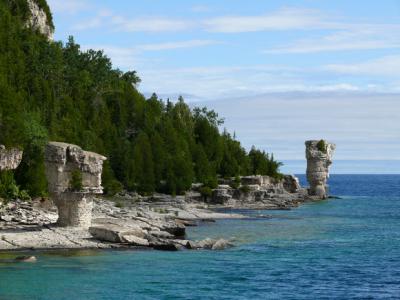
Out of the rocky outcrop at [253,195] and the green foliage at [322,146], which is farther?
the green foliage at [322,146]

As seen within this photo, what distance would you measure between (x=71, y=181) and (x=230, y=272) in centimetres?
1523

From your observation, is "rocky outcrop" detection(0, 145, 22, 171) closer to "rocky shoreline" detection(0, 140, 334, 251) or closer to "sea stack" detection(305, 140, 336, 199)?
"rocky shoreline" detection(0, 140, 334, 251)

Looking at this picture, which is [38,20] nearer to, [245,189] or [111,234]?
[245,189]

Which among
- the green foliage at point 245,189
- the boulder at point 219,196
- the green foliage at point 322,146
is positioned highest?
the green foliage at point 322,146

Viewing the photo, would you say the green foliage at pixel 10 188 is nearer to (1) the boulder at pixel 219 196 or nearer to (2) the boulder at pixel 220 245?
(2) the boulder at pixel 220 245

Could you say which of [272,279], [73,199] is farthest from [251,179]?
[272,279]

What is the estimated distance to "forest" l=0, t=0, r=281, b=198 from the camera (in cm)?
8712

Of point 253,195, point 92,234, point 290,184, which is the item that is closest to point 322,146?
point 290,184

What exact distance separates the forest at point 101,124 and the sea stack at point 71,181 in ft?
73.2

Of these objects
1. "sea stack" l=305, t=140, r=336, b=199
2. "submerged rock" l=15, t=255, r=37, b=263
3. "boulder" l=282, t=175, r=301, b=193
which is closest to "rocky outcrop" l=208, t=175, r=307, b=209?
"sea stack" l=305, t=140, r=336, b=199

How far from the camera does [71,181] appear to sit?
56.7m

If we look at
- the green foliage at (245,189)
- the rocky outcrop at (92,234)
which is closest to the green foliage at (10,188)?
the rocky outcrop at (92,234)

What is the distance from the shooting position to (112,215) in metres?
72.3

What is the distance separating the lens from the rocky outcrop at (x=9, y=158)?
73.9 m
